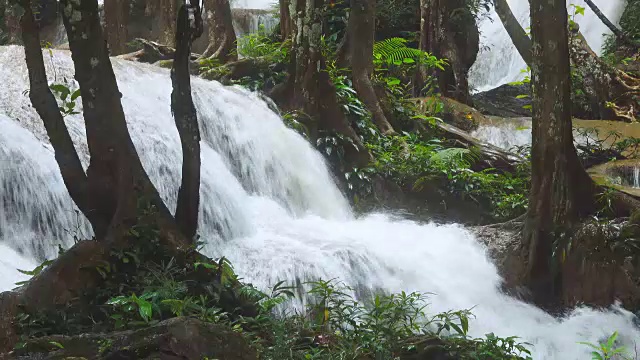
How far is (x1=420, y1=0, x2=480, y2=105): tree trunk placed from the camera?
15.9 m

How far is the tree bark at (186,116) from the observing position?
527 cm

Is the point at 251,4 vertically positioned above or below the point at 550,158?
above

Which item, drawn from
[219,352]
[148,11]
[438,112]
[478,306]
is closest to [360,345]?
[219,352]

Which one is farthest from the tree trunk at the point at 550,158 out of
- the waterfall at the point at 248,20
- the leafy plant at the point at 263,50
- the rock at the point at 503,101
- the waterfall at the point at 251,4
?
the waterfall at the point at 251,4

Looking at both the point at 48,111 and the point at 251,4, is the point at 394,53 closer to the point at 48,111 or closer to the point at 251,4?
the point at 48,111

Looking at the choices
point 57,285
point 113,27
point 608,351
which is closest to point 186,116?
point 57,285

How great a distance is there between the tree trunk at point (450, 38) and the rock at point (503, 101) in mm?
1381

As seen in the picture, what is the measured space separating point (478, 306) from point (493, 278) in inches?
30.9

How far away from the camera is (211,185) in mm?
8109

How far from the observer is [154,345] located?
362 centimetres

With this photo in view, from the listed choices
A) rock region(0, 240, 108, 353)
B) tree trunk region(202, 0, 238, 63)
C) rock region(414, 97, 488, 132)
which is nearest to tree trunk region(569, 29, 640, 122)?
rock region(414, 97, 488, 132)

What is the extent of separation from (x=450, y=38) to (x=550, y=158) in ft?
29.6

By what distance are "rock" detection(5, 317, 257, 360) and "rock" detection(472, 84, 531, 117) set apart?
1437cm

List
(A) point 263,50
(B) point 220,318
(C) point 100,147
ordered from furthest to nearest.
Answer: (A) point 263,50
(C) point 100,147
(B) point 220,318
